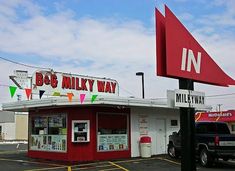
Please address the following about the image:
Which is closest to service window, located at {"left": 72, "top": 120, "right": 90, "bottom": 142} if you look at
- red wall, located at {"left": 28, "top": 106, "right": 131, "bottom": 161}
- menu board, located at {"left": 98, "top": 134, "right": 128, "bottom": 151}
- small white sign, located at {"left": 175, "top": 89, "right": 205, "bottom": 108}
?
red wall, located at {"left": 28, "top": 106, "right": 131, "bottom": 161}

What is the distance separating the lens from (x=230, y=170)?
58.3 ft

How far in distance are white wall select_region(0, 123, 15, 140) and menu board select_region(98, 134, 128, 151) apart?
52.4m

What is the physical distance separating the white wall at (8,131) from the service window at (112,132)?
52.3 m

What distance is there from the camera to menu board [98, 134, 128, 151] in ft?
73.8

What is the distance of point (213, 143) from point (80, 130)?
7022 mm

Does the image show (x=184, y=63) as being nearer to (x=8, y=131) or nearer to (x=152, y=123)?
(x=152, y=123)

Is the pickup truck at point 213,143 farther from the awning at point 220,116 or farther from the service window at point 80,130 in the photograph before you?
the awning at point 220,116

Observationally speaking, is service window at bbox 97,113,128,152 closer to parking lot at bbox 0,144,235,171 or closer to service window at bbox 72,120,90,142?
service window at bbox 72,120,90,142

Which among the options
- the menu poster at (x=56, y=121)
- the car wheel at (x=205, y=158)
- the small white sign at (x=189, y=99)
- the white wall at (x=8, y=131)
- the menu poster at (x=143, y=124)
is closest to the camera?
the small white sign at (x=189, y=99)

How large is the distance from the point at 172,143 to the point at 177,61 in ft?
54.1

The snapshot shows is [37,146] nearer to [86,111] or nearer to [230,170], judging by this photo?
[86,111]

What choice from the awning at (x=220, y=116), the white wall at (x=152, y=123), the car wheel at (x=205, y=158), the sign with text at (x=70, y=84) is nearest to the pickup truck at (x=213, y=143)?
the car wheel at (x=205, y=158)

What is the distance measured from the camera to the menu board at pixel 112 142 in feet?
73.8

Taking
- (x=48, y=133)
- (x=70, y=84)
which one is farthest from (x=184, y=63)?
(x=70, y=84)
